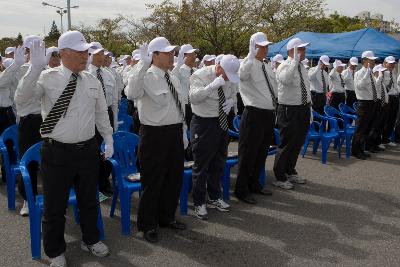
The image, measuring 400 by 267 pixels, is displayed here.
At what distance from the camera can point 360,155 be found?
7.99 m

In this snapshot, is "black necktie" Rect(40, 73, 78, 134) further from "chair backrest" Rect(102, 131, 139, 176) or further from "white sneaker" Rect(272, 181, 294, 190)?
"white sneaker" Rect(272, 181, 294, 190)

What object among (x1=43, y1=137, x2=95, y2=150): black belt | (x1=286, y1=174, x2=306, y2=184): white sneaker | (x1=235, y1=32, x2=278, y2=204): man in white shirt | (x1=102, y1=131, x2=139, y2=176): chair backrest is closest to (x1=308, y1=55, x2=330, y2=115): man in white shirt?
(x1=286, y1=174, x2=306, y2=184): white sneaker

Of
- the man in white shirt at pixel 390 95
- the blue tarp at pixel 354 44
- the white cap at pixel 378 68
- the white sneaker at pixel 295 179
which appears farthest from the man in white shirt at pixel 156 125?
the blue tarp at pixel 354 44

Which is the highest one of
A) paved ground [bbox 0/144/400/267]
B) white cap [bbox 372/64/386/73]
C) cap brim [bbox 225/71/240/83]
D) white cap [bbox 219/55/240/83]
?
white cap [bbox 372/64/386/73]

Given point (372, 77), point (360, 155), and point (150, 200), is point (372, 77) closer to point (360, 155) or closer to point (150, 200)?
point (360, 155)

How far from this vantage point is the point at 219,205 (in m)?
4.91

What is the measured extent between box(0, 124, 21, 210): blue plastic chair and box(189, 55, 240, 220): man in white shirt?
78.4 inches

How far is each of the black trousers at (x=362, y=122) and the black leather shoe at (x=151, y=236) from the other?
525 centimetres

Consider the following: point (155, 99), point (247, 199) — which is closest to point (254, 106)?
point (247, 199)

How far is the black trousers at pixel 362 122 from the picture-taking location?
781 centimetres

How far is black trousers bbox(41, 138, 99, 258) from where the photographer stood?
3318 mm

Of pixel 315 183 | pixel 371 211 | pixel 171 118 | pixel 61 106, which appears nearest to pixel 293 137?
pixel 315 183

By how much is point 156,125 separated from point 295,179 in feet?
9.98

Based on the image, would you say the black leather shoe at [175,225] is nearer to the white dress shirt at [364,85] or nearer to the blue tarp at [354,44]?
the white dress shirt at [364,85]
